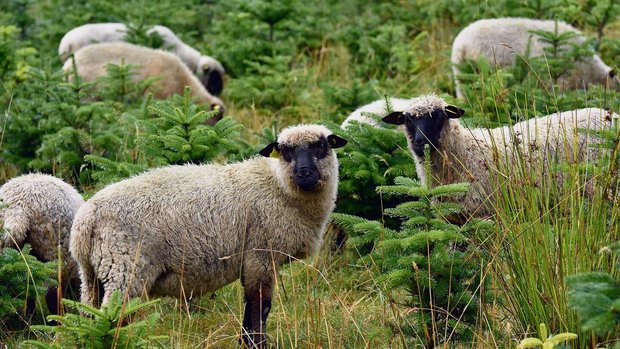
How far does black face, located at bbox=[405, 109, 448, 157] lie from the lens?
7.52m

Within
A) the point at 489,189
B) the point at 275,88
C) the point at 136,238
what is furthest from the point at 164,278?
the point at 275,88

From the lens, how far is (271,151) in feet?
22.6

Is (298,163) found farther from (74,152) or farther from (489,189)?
(74,152)

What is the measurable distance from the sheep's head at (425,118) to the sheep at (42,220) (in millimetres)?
2674

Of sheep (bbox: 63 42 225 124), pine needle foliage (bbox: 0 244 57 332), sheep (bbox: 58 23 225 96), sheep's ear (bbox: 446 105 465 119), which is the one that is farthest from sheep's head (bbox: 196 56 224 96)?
pine needle foliage (bbox: 0 244 57 332)

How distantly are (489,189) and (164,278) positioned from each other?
2.81 meters

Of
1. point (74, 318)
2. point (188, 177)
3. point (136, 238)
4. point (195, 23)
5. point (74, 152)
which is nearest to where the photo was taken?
point (74, 318)

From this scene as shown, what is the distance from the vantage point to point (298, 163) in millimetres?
6652

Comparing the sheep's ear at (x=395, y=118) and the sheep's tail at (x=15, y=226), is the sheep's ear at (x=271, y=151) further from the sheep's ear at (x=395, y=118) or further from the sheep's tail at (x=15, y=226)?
the sheep's tail at (x=15, y=226)

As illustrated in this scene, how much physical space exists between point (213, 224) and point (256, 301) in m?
0.59

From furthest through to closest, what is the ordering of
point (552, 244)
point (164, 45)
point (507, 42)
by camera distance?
point (164, 45) → point (507, 42) → point (552, 244)

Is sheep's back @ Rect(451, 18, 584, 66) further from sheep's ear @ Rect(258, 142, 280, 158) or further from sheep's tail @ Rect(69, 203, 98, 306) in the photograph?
sheep's tail @ Rect(69, 203, 98, 306)

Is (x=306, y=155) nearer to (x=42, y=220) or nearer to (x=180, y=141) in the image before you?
(x=180, y=141)

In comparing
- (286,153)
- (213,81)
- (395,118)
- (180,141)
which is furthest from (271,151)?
(213,81)
